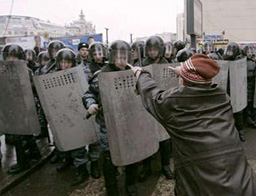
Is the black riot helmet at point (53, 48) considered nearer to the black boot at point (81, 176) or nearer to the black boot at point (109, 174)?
the black boot at point (81, 176)

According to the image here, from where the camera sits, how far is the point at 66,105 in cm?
412

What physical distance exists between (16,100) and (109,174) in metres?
1.68

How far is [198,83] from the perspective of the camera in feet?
6.69

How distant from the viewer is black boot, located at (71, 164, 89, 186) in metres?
4.41

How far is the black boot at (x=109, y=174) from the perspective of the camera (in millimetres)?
3555

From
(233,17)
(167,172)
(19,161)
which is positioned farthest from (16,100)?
(233,17)

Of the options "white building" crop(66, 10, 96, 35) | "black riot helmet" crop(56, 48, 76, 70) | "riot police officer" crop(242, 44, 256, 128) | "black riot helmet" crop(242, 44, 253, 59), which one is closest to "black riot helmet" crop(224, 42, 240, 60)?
"riot police officer" crop(242, 44, 256, 128)

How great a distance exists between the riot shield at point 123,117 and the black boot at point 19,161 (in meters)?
1.97

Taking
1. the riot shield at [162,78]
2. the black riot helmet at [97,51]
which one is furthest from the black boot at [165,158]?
the black riot helmet at [97,51]

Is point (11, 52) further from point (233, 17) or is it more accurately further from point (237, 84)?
point (233, 17)

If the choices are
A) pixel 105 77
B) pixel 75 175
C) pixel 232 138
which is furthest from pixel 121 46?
pixel 75 175

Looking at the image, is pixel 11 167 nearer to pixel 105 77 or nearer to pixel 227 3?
pixel 105 77

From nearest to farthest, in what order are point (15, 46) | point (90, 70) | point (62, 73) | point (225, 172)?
point (225, 172) < point (62, 73) < point (90, 70) < point (15, 46)

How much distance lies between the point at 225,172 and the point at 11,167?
3703mm
